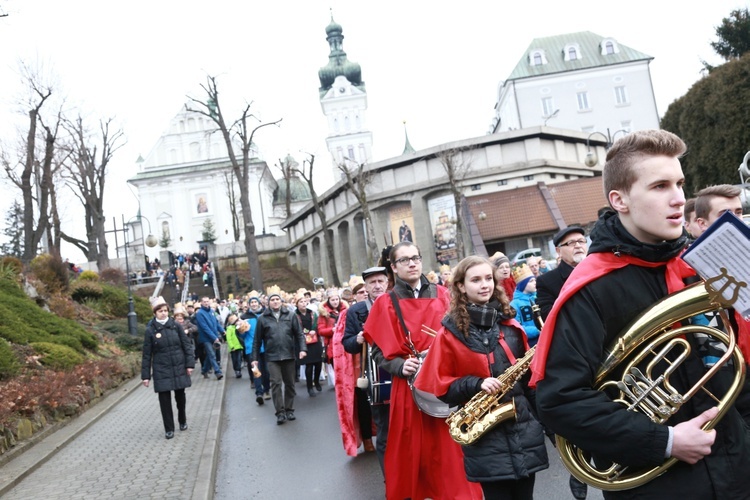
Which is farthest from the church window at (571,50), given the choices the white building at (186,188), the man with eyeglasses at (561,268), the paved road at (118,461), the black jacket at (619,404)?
the black jacket at (619,404)

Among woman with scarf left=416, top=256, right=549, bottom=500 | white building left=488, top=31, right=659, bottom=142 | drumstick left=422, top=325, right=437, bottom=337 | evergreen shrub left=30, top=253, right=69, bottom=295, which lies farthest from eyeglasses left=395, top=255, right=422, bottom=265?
white building left=488, top=31, right=659, bottom=142

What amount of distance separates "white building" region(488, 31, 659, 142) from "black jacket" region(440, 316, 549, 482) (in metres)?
69.2

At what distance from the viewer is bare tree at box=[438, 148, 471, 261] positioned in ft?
141

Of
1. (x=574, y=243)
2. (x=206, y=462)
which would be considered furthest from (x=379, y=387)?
(x=206, y=462)

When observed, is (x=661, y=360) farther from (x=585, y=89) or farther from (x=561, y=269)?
(x=585, y=89)

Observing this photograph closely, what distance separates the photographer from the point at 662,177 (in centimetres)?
275

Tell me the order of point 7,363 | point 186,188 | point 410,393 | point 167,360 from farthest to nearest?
point 186,188, point 7,363, point 167,360, point 410,393

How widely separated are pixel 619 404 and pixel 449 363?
8.25ft

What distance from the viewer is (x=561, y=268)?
7.00 m

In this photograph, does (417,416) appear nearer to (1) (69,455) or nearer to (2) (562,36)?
(1) (69,455)

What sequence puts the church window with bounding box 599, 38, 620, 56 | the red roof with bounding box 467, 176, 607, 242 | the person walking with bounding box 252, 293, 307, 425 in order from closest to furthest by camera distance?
the person walking with bounding box 252, 293, 307, 425, the red roof with bounding box 467, 176, 607, 242, the church window with bounding box 599, 38, 620, 56

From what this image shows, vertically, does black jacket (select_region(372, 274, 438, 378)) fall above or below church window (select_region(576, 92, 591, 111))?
below

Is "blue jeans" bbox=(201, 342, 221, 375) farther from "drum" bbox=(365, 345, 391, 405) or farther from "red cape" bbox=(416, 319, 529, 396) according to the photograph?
"red cape" bbox=(416, 319, 529, 396)

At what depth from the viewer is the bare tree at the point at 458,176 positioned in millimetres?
42906
